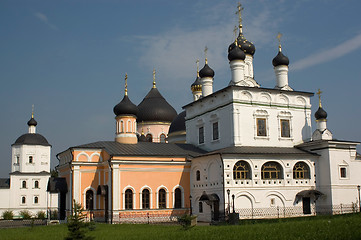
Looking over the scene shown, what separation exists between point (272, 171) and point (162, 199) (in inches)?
251

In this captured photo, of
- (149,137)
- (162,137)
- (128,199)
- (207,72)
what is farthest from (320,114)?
(149,137)

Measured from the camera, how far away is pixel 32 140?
43.1m

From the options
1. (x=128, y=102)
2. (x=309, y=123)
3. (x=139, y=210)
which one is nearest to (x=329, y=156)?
(x=309, y=123)

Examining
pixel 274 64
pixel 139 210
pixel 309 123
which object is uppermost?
pixel 274 64

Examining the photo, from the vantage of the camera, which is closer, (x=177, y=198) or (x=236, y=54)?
(x=177, y=198)

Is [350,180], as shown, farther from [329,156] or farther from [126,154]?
[126,154]

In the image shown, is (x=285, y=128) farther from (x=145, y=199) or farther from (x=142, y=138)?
(x=142, y=138)

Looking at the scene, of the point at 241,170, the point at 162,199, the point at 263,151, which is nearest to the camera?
the point at 241,170

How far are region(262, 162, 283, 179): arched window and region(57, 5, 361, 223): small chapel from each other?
0.18ft

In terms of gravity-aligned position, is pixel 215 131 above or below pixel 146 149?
above

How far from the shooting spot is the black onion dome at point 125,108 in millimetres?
28750

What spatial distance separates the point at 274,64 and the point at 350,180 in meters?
8.45

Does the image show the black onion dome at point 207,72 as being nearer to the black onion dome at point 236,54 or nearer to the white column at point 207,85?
the white column at point 207,85

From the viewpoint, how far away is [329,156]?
966 inches
